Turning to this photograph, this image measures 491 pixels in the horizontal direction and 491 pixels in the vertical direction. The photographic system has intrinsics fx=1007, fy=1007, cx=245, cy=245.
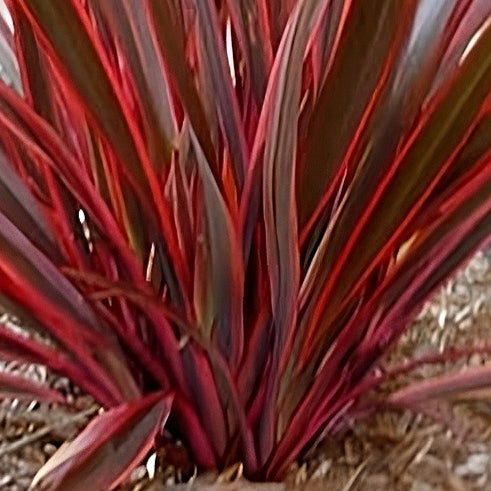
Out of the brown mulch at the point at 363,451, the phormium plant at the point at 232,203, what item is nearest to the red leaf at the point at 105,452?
the phormium plant at the point at 232,203

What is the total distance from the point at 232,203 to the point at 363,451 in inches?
9.0

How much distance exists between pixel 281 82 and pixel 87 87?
95mm

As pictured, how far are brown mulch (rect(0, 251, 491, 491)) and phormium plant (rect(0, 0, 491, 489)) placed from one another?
0.02m

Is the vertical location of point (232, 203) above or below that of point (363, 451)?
above

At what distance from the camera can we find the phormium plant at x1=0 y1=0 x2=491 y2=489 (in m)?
0.47

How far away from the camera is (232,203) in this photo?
54 centimetres

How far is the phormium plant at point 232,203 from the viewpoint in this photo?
0.47 metres

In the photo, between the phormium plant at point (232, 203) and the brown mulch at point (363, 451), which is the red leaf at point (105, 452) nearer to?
the phormium plant at point (232, 203)

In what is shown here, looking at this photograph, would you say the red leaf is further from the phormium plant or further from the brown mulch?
the brown mulch

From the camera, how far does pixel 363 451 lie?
68 cm

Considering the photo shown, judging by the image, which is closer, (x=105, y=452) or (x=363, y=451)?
(x=105, y=452)

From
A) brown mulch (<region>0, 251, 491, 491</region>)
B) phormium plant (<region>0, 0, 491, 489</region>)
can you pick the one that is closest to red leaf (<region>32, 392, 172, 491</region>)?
phormium plant (<region>0, 0, 491, 489</region>)

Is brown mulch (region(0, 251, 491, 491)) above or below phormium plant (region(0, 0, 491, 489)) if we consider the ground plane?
below

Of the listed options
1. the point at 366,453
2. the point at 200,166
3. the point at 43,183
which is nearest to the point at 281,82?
the point at 200,166
